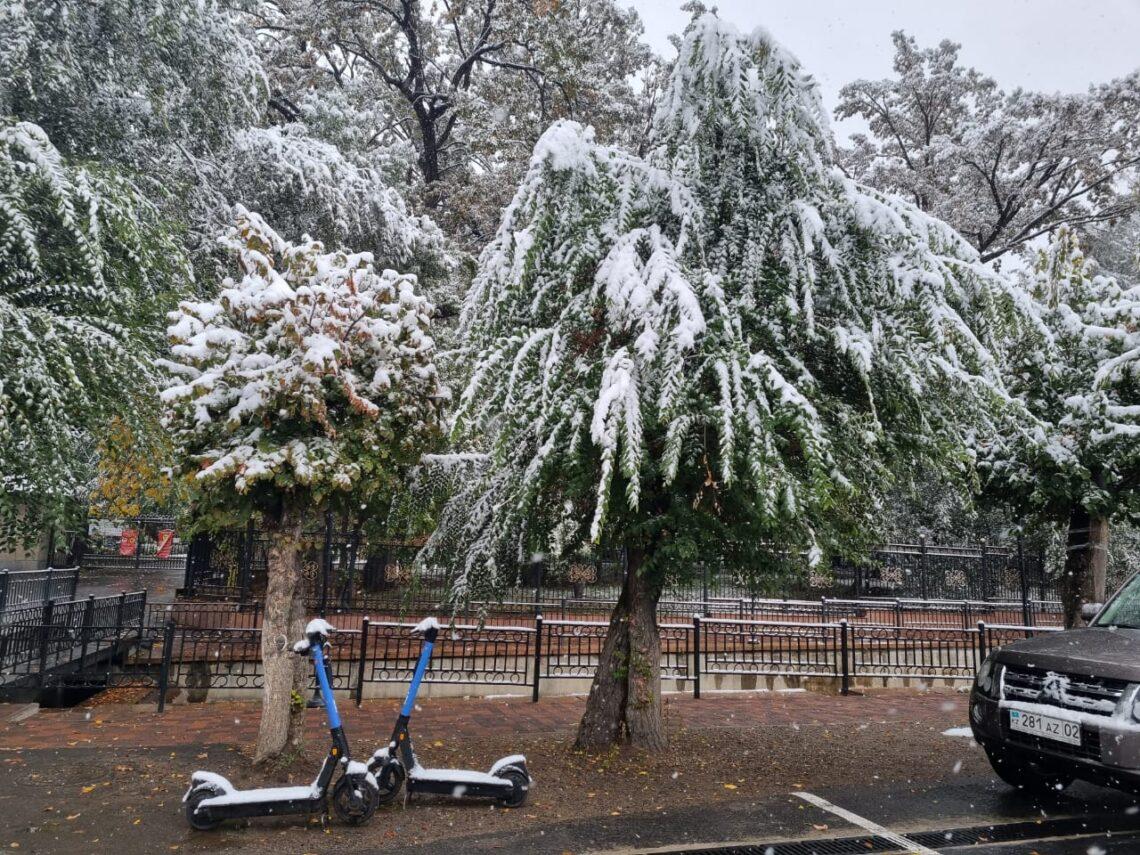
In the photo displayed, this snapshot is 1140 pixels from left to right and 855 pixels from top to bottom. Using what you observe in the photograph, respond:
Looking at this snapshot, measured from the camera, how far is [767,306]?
656cm

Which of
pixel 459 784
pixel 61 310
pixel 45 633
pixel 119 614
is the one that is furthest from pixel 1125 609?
pixel 119 614

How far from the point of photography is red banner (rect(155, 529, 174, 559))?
30.4 m

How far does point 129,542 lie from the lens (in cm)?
3088

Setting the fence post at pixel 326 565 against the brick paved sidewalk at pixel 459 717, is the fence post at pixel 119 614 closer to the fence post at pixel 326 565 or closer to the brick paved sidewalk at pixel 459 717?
the brick paved sidewalk at pixel 459 717

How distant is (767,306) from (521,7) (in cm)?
1655

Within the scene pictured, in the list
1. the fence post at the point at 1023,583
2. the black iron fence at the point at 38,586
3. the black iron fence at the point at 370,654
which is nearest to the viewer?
the black iron fence at the point at 370,654

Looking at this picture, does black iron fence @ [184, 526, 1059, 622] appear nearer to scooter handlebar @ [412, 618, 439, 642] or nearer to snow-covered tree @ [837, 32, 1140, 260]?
scooter handlebar @ [412, 618, 439, 642]

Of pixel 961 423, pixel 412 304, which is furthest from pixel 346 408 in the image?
pixel 961 423

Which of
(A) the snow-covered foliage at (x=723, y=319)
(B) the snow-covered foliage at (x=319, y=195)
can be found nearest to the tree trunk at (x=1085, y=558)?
(A) the snow-covered foliage at (x=723, y=319)

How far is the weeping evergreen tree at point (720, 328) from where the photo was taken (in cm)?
575

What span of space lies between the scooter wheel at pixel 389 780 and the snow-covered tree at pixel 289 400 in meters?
1.33

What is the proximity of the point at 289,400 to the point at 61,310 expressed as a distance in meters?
3.95

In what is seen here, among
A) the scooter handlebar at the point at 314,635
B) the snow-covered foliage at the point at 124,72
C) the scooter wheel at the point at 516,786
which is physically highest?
the snow-covered foliage at the point at 124,72

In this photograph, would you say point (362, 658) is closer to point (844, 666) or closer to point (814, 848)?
point (814, 848)
